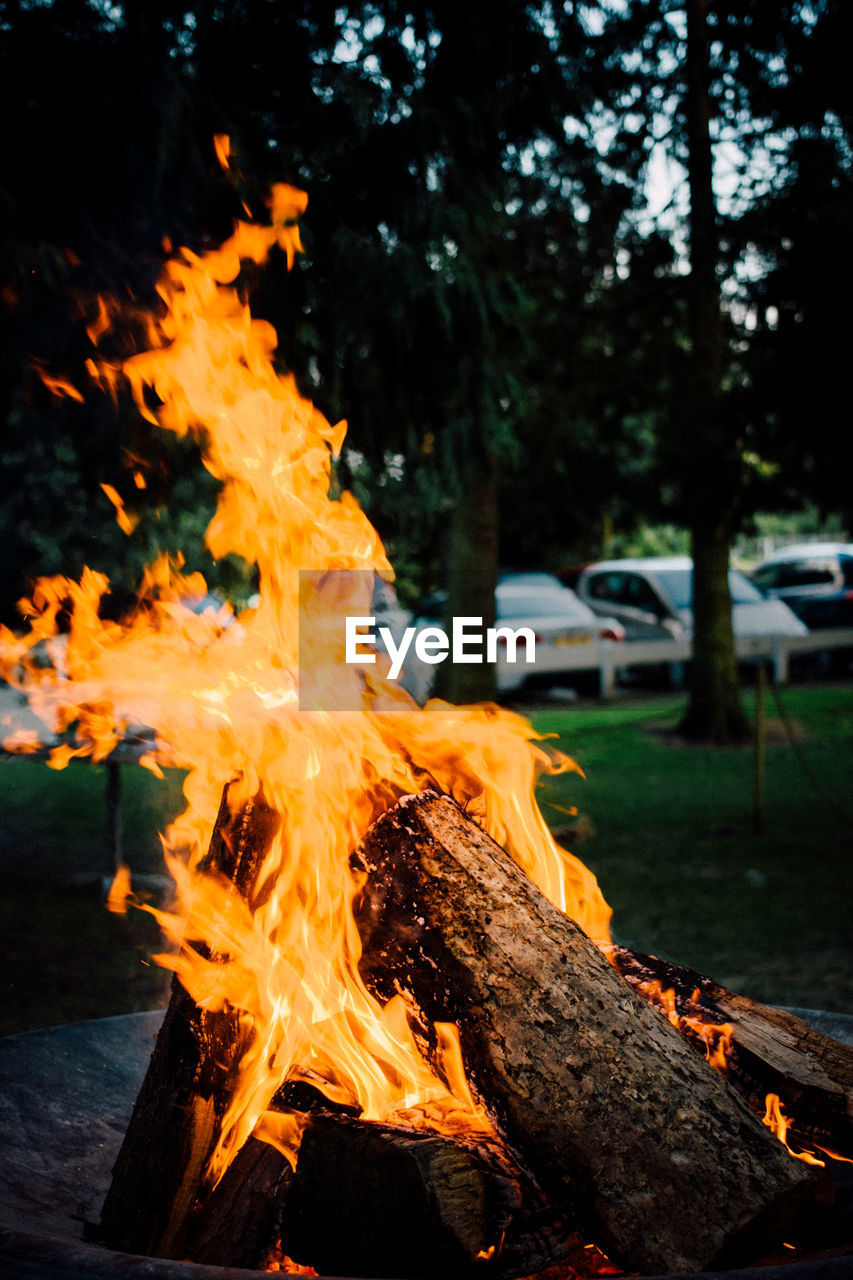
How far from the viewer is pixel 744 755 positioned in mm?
10016

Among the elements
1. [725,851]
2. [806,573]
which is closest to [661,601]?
[806,573]

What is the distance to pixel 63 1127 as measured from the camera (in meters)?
2.30

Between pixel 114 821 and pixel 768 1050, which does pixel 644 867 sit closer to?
pixel 114 821

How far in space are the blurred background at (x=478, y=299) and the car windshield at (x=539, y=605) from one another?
3.18m

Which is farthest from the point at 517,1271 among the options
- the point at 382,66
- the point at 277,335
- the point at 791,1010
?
the point at 382,66

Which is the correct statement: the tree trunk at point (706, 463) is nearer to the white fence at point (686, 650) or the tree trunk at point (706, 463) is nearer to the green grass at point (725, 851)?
the green grass at point (725, 851)

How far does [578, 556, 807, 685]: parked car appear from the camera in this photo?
49.1 feet

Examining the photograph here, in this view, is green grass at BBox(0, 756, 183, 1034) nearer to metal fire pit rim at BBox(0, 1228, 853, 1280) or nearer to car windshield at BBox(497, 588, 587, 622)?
metal fire pit rim at BBox(0, 1228, 853, 1280)

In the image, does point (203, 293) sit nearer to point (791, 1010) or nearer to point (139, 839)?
point (791, 1010)

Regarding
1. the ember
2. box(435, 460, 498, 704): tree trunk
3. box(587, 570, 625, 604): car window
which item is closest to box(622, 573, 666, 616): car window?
box(587, 570, 625, 604): car window

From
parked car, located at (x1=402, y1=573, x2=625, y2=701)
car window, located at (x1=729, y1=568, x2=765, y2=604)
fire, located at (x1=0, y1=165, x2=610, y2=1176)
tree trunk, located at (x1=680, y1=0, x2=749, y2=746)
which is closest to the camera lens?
fire, located at (x1=0, y1=165, x2=610, y2=1176)

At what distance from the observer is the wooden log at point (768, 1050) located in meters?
2.07

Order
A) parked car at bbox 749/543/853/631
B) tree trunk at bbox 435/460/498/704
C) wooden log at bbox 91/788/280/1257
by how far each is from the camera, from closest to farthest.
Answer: wooden log at bbox 91/788/280/1257
tree trunk at bbox 435/460/498/704
parked car at bbox 749/543/853/631

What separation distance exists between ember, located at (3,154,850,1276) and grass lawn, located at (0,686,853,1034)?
225cm
